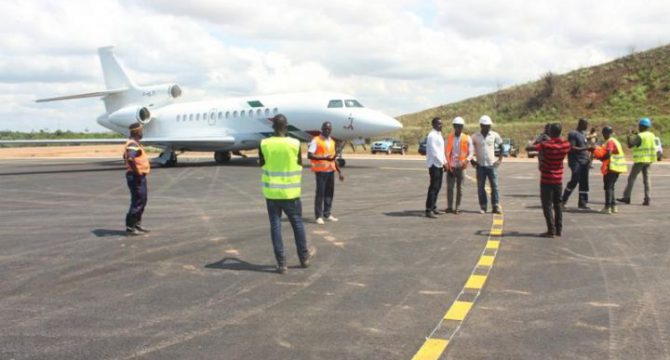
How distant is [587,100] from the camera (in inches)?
2384

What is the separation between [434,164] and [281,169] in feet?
16.0

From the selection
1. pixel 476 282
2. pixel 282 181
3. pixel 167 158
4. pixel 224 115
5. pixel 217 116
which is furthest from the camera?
pixel 217 116

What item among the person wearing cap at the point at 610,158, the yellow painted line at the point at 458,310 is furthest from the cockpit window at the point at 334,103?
the yellow painted line at the point at 458,310

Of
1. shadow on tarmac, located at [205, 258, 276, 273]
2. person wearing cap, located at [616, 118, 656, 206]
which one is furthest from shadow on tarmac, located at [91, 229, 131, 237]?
person wearing cap, located at [616, 118, 656, 206]

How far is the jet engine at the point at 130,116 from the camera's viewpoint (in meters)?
32.4

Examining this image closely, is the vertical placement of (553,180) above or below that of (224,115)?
below

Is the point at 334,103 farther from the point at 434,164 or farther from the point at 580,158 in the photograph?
the point at 580,158

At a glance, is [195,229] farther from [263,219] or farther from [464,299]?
[464,299]

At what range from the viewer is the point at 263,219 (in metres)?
10.9

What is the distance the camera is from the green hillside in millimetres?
53656

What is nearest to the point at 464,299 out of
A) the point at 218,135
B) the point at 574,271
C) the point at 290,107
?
the point at 574,271

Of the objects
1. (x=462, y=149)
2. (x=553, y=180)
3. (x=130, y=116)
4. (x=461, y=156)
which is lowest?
(x=553, y=180)

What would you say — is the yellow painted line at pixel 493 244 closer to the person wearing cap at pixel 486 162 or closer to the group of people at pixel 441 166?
the group of people at pixel 441 166

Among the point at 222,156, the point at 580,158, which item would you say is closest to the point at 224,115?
the point at 222,156
